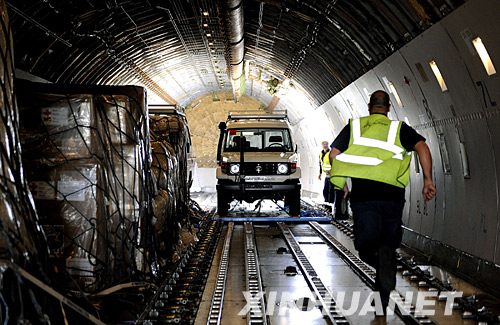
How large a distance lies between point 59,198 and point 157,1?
8404 millimetres

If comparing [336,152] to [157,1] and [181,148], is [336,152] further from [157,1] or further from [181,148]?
[157,1]

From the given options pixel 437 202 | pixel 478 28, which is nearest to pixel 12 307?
pixel 478 28

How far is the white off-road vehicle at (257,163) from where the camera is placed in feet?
50.0

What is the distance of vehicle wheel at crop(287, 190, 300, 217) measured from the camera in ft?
51.7

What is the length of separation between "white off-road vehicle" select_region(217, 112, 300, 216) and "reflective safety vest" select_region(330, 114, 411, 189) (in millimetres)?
8704

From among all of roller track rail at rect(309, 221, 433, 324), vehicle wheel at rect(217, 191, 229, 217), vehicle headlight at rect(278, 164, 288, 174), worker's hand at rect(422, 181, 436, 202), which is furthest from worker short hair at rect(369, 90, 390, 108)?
vehicle wheel at rect(217, 191, 229, 217)

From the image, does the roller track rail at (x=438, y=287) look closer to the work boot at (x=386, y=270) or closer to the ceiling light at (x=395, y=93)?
the work boot at (x=386, y=270)

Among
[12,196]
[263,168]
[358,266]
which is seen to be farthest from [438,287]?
Result: [263,168]

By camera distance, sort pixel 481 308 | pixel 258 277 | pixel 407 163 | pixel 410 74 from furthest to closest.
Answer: pixel 410 74 → pixel 258 277 → pixel 481 308 → pixel 407 163

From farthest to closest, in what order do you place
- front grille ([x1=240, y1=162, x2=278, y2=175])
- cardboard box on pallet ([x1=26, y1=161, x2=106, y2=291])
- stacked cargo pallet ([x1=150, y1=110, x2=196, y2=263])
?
front grille ([x1=240, y1=162, x2=278, y2=175]) < stacked cargo pallet ([x1=150, y1=110, x2=196, y2=263]) < cardboard box on pallet ([x1=26, y1=161, x2=106, y2=291])

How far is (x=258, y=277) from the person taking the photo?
833cm

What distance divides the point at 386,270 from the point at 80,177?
3.23 m

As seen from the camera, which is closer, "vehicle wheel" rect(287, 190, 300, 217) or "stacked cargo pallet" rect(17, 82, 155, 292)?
"stacked cargo pallet" rect(17, 82, 155, 292)

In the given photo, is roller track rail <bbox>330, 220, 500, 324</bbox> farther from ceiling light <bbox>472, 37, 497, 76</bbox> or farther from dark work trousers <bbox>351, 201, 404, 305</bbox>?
ceiling light <bbox>472, 37, 497, 76</bbox>
